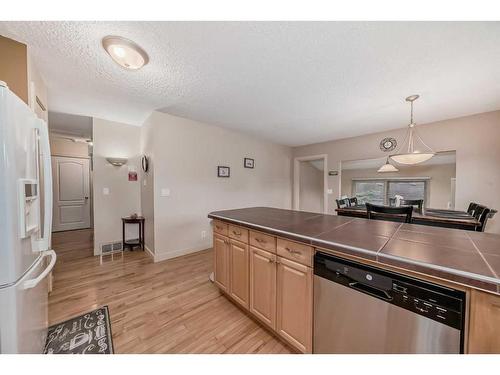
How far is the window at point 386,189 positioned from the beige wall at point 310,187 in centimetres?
117

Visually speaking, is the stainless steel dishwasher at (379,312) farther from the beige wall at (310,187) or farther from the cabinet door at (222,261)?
the beige wall at (310,187)

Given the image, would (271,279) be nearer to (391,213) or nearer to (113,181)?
(391,213)

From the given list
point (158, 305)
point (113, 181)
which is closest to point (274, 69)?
point (158, 305)

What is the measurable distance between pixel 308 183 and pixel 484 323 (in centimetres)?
563

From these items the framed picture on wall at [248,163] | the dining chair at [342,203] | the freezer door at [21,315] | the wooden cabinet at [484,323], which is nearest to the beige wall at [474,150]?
the dining chair at [342,203]

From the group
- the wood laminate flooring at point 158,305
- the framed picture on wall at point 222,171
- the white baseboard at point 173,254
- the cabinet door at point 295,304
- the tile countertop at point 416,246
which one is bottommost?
the wood laminate flooring at point 158,305

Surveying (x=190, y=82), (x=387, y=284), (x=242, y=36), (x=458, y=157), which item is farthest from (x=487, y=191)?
(x=190, y=82)

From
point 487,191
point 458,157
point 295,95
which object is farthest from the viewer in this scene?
point 458,157

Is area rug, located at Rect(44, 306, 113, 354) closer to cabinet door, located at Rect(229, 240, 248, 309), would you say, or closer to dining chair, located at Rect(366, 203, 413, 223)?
cabinet door, located at Rect(229, 240, 248, 309)

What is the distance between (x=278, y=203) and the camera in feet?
16.6

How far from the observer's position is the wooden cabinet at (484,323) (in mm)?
681

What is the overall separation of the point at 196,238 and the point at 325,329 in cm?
264
